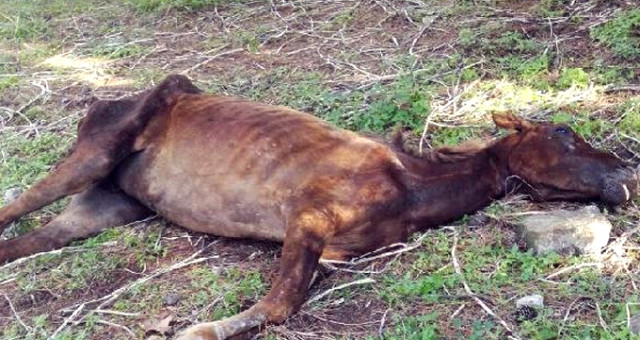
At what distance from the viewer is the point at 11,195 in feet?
19.1

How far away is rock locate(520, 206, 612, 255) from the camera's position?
4.50m

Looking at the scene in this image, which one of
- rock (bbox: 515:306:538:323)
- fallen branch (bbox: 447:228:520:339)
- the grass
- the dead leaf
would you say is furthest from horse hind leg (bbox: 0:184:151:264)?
rock (bbox: 515:306:538:323)

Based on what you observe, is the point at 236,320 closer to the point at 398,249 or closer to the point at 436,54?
the point at 398,249

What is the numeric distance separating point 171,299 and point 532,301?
5.37ft

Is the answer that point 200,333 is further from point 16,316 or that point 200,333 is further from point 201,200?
point 201,200

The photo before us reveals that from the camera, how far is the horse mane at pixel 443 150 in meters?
5.11

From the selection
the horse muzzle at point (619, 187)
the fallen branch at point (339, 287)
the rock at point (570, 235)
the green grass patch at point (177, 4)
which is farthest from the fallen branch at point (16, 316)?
the green grass patch at point (177, 4)

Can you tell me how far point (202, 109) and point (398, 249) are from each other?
56.5 inches

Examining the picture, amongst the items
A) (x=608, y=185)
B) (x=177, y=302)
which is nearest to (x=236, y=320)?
(x=177, y=302)

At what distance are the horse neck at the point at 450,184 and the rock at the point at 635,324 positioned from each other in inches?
48.3

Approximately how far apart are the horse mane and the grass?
1.09 ft

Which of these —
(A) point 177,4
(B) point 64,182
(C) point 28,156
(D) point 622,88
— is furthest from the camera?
(A) point 177,4

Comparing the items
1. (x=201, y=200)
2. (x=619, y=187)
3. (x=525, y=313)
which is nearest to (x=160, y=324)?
(x=201, y=200)

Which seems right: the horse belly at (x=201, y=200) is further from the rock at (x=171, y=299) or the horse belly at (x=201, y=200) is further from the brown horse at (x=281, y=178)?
the rock at (x=171, y=299)
